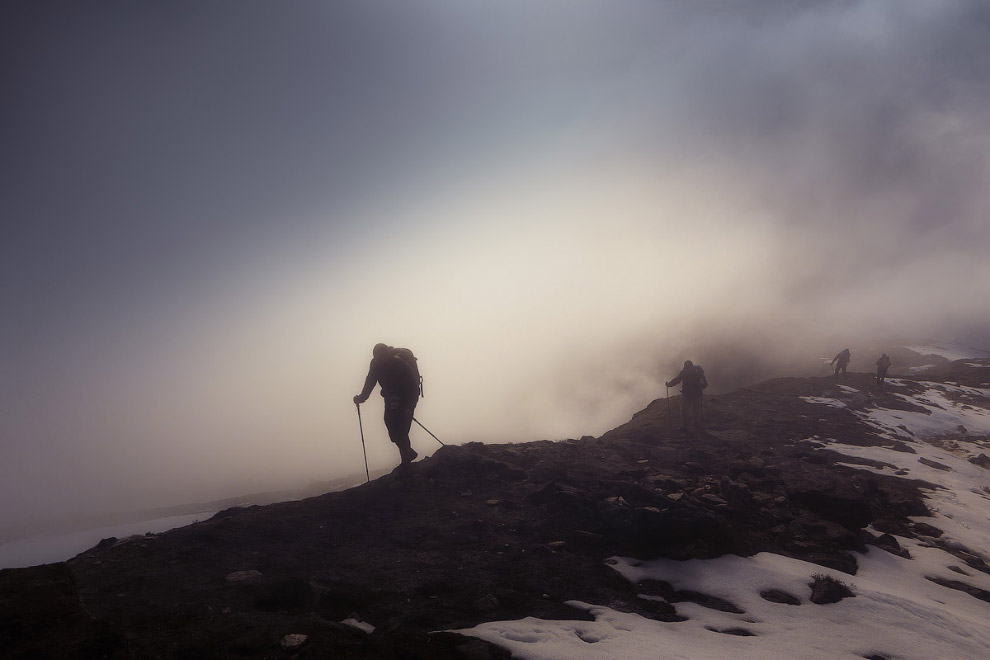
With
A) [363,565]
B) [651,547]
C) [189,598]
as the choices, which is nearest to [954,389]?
[651,547]

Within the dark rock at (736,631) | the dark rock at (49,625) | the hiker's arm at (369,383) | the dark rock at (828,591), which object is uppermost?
the hiker's arm at (369,383)

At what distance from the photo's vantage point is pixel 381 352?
1378 centimetres

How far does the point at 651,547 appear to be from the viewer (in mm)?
10359

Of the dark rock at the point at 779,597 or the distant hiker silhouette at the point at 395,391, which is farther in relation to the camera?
the distant hiker silhouette at the point at 395,391

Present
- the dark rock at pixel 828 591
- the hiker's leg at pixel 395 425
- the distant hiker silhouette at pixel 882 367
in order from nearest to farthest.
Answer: the dark rock at pixel 828 591 < the hiker's leg at pixel 395 425 < the distant hiker silhouette at pixel 882 367

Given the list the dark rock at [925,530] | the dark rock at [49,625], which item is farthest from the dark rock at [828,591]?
the dark rock at [49,625]

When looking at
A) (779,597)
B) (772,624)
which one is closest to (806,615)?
(779,597)

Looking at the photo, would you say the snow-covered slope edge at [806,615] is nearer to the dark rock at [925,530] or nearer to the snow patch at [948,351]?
the dark rock at [925,530]

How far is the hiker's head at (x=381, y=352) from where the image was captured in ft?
45.0

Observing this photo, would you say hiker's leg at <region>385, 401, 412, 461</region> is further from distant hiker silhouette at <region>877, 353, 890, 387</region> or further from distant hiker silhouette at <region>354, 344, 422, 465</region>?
distant hiker silhouette at <region>877, 353, 890, 387</region>

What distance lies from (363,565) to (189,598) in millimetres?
2778

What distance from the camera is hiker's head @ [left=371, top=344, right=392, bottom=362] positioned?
13.7m

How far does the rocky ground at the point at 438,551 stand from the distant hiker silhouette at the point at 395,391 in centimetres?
102

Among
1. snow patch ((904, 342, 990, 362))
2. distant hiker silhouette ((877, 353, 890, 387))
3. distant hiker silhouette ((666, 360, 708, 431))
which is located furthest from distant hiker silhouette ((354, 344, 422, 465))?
snow patch ((904, 342, 990, 362))
